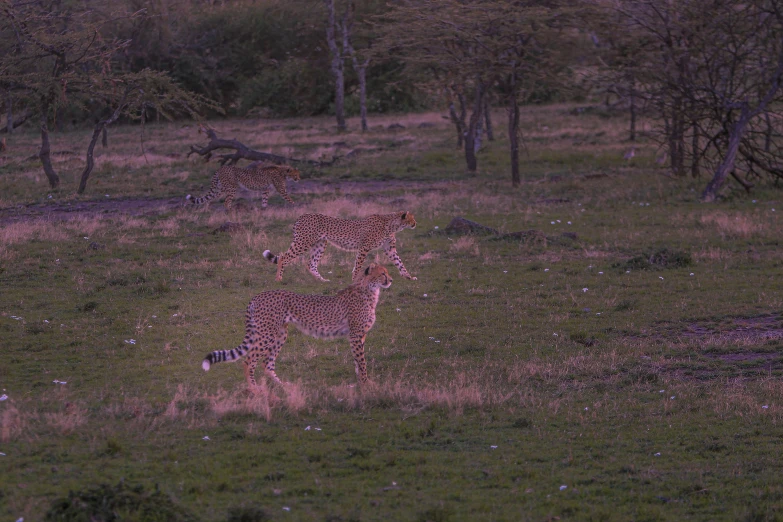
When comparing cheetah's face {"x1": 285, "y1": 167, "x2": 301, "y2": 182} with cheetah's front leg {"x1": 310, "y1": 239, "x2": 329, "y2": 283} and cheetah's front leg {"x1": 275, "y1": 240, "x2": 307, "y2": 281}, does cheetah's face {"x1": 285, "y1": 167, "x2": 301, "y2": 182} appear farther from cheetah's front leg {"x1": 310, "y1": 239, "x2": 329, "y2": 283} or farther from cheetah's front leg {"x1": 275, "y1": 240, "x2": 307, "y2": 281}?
cheetah's front leg {"x1": 275, "y1": 240, "x2": 307, "y2": 281}

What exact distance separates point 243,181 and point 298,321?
473 inches

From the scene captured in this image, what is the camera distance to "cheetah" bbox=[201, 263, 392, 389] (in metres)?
8.85

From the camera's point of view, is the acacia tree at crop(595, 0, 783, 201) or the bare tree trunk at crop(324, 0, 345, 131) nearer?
the acacia tree at crop(595, 0, 783, 201)

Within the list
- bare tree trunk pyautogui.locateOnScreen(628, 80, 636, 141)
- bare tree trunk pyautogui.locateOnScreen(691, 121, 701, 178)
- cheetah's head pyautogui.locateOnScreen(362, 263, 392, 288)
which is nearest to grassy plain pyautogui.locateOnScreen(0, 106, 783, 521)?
cheetah's head pyautogui.locateOnScreen(362, 263, 392, 288)

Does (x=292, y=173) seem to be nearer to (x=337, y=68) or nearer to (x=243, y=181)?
(x=243, y=181)

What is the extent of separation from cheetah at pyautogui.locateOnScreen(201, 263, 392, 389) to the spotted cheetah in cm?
480

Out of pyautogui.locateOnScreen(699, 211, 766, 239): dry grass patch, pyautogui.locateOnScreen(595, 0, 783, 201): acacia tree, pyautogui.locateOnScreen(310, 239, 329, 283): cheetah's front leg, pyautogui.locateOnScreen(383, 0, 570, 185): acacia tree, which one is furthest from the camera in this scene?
pyautogui.locateOnScreen(383, 0, 570, 185): acacia tree

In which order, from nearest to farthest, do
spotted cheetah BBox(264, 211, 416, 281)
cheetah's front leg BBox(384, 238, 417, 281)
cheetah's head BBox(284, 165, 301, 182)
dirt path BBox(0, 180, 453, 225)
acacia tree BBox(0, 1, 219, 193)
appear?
cheetah's front leg BBox(384, 238, 417, 281)
spotted cheetah BBox(264, 211, 416, 281)
dirt path BBox(0, 180, 453, 225)
acacia tree BBox(0, 1, 219, 193)
cheetah's head BBox(284, 165, 301, 182)

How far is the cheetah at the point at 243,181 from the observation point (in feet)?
66.7

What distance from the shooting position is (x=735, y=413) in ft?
26.0

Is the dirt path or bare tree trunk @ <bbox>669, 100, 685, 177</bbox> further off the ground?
bare tree trunk @ <bbox>669, 100, 685, 177</bbox>

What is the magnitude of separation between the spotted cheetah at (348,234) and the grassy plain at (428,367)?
0.46 metres

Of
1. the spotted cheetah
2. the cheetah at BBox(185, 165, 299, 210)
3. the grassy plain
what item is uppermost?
the cheetah at BBox(185, 165, 299, 210)

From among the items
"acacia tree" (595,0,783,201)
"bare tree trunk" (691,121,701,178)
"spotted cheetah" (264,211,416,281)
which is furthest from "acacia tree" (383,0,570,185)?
"spotted cheetah" (264,211,416,281)
